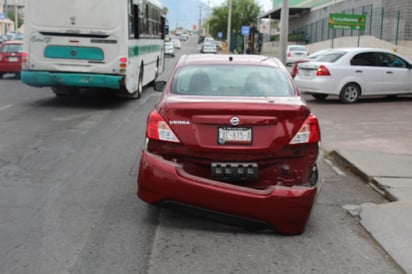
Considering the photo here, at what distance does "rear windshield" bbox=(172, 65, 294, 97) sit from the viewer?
6.16 metres

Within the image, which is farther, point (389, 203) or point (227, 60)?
point (227, 60)

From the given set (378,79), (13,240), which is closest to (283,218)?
(13,240)

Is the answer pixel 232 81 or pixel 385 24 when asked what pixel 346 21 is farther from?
pixel 232 81

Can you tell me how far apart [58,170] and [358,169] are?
13.5 feet

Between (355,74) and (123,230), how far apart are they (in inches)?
474

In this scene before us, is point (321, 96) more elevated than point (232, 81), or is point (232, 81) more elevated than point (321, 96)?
point (232, 81)

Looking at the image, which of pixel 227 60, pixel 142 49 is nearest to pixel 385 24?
pixel 142 49

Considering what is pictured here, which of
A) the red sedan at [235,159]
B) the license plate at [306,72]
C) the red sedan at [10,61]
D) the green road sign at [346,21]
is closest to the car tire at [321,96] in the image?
the license plate at [306,72]

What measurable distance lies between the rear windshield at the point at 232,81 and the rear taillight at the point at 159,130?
2.16ft

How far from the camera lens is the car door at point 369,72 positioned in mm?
16094

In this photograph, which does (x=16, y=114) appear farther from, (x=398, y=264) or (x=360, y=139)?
(x=398, y=264)

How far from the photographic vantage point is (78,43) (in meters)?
14.0

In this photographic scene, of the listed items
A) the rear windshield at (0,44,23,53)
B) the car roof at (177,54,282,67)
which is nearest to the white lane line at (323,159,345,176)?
the car roof at (177,54,282,67)

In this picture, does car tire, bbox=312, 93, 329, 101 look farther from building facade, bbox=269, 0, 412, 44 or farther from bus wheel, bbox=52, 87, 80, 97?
building facade, bbox=269, 0, 412, 44
